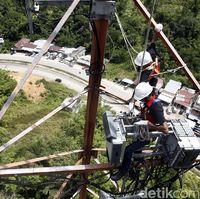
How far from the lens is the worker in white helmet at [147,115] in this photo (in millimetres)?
6215

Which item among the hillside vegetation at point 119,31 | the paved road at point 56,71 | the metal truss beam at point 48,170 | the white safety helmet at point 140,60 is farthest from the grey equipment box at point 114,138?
the hillside vegetation at point 119,31

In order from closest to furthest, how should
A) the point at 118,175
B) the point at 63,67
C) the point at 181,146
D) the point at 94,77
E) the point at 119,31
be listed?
the point at 181,146
the point at 118,175
the point at 94,77
the point at 63,67
the point at 119,31

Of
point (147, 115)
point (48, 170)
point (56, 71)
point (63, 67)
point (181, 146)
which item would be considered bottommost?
point (56, 71)

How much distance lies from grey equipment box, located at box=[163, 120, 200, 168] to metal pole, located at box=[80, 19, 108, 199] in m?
1.70

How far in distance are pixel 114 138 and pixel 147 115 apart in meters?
0.80

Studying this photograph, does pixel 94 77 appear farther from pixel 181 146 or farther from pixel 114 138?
pixel 181 146

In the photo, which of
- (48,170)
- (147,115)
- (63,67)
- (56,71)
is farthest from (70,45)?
(48,170)

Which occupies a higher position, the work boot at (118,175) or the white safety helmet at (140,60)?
the white safety helmet at (140,60)

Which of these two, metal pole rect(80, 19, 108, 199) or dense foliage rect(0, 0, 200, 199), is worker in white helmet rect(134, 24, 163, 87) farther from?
dense foliage rect(0, 0, 200, 199)

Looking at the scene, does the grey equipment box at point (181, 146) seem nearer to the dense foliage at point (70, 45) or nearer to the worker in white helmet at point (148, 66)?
the worker in white helmet at point (148, 66)

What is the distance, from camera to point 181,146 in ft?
19.5

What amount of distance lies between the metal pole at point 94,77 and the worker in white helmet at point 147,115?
90cm

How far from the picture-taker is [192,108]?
28109 millimetres

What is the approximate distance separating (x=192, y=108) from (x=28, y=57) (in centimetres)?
1662
